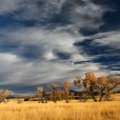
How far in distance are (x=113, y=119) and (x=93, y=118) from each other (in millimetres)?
868

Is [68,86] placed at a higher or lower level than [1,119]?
higher

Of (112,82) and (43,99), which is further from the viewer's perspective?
(43,99)

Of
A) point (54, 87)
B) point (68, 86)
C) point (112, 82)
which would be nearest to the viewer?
point (112, 82)

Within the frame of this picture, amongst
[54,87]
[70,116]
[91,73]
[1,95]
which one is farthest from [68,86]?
[70,116]

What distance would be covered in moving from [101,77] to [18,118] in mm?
37448

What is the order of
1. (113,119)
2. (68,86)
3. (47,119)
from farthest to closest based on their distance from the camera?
(68,86) → (47,119) → (113,119)

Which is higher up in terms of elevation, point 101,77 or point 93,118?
point 101,77

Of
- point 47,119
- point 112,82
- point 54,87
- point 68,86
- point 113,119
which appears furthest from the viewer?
point 68,86

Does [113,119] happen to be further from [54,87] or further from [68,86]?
[68,86]

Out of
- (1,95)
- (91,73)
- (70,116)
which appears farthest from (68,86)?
(70,116)

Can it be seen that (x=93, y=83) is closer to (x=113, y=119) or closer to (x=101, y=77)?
(x=101, y=77)

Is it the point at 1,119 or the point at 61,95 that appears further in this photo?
the point at 61,95

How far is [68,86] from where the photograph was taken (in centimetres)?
7581

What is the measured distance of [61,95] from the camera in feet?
274
